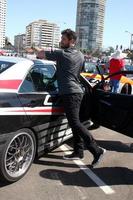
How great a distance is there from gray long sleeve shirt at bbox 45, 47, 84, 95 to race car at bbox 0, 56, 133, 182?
0.23m

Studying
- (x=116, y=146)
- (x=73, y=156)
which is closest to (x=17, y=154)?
(x=73, y=156)

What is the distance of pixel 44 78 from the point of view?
17.6 feet

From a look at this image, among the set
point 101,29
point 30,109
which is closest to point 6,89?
point 30,109

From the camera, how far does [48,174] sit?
4980mm

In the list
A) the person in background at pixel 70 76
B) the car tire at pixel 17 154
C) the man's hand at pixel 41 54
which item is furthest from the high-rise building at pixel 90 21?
the car tire at pixel 17 154

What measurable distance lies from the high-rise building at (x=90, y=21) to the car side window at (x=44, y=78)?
308 ft

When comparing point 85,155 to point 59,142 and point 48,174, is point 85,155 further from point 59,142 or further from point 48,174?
point 48,174

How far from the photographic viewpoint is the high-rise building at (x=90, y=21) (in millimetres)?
102750

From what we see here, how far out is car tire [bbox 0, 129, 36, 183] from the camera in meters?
4.34

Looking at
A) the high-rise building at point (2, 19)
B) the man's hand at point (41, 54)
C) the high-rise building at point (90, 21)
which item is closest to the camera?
the man's hand at point (41, 54)

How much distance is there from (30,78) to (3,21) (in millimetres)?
103776

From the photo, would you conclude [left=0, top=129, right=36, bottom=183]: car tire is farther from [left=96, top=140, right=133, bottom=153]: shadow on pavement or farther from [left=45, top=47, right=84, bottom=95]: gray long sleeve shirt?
[left=96, top=140, right=133, bottom=153]: shadow on pavement

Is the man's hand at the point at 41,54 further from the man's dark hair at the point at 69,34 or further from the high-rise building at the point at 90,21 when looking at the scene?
the high-rise building at the point at 90,21

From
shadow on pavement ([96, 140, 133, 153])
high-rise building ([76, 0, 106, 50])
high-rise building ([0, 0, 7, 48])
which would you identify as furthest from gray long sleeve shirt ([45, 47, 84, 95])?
high-rise building ([76, 0, 106, 50])
